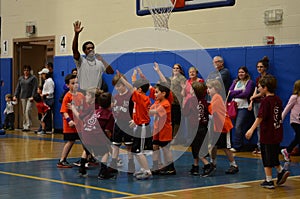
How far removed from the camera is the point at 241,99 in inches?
500

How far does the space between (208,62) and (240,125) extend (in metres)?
1.84

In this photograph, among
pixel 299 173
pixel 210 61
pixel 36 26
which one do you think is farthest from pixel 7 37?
pixel 299 173

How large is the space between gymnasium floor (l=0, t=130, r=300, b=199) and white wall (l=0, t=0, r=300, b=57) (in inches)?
125

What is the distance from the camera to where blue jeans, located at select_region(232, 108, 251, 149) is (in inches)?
498

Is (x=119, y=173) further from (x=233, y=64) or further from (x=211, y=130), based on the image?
(x=233, y=64)

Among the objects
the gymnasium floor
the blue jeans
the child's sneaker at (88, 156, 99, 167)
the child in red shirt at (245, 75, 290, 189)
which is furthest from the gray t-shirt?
the blue jeans

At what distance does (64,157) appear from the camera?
9859 mm

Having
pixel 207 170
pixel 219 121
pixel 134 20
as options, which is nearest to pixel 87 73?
pixel 219 121

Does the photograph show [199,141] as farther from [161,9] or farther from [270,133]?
[161,9]

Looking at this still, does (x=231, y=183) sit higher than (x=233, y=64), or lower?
lower

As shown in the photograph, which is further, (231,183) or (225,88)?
(225,88)

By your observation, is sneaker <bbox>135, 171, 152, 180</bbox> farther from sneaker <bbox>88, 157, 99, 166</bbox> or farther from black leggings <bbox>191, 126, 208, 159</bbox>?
sneaker <bbox>88, 157, 99, 166</bbox>

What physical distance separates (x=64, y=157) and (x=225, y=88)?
4785 millimetres

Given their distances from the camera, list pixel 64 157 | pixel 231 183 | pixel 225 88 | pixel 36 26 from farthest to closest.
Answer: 1. pixel 36 26
2. pixel 225 88
3. pixel 64 157
4. pixel 231 183
